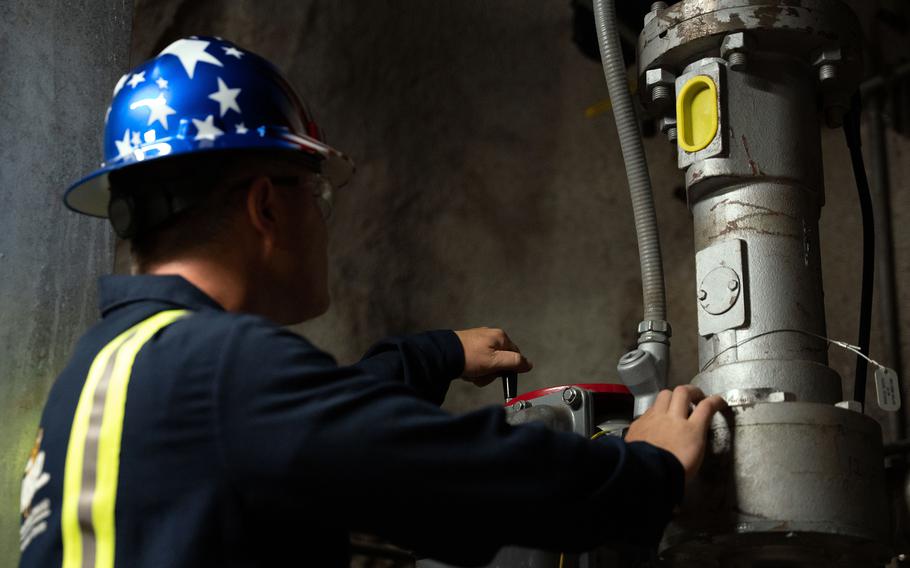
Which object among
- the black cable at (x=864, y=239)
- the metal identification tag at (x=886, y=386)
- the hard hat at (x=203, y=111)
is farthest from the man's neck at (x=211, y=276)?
the black cable at (x=864, y=239)

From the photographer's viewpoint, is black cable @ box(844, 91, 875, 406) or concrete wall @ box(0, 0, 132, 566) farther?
concrete wall @ box(0, 0, 132, 566)

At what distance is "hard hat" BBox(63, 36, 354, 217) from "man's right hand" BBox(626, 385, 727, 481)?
1.63 feet

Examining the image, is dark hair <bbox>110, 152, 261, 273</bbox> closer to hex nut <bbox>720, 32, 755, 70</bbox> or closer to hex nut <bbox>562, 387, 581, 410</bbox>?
hex nut <bbox>562, 387, 581, 410</bbox>

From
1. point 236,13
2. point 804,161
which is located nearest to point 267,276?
point 804,161

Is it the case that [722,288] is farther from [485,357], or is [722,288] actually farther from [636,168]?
[485,357]

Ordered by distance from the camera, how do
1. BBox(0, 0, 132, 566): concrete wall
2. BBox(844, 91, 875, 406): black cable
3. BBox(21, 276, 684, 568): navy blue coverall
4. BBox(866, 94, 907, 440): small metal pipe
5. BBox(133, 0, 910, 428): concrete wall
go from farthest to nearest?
BBox(133, 0, 910, 428): concrete wall, BBox(866, 94, 907, 440): small metal pipe, BBox(0, 0, 132, 566): concrete wall, BBox(844, 91, 875, 406): black cable, BBox(21, 276, 684, 568): navy blue coverall

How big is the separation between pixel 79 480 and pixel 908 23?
89.3 inches

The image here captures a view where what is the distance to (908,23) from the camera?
102 inches

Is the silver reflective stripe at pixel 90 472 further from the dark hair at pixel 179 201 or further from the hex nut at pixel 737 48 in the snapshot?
the hex nut at pixel 737 48

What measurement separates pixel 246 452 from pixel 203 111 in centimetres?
46

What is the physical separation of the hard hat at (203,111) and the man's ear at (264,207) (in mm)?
46

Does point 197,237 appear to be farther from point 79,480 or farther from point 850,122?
point 850,122

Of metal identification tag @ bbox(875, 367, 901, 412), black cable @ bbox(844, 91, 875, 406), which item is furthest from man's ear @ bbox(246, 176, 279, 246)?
black cable @ bbox(844, 91, 875, 406)

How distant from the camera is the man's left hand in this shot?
164 centimetres
